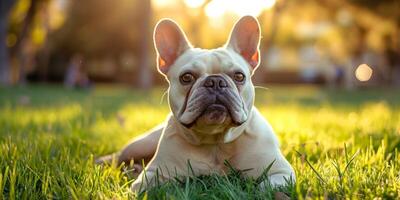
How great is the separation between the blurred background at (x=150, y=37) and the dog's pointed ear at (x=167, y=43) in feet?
34.1

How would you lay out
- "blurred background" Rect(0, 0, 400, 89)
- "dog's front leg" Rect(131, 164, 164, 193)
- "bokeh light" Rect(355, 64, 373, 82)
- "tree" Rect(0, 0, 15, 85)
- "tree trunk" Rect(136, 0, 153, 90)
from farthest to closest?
"bokeh light" Rect(355, 64, 373, 82), "blurred background" Rect(0, 0, 400, 89), "tree trunk" Rect(136, 0, 153, 90), "tree" Rect(0, 0, 15, 85), "dog's front leg" Rect(131, 164, 164, 193)

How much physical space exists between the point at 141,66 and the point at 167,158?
1775 centimetres

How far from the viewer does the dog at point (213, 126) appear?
9.46 ft

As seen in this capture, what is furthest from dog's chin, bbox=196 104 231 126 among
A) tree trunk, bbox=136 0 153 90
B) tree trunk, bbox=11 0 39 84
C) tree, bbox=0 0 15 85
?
tree trunk, bbox=11 0 39 84

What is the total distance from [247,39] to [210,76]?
62 centimetres

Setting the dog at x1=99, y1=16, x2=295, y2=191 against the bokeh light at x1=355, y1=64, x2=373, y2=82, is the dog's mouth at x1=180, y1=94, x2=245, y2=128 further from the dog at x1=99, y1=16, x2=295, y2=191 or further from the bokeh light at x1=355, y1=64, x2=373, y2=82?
the bokeh light at x1=355, y1=64, x2=373, y2=82

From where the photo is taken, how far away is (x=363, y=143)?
4160 millimetres

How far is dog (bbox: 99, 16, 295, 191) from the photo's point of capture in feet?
9.46

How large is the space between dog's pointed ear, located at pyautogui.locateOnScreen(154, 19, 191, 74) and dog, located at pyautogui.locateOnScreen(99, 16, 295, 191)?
0.08 metres

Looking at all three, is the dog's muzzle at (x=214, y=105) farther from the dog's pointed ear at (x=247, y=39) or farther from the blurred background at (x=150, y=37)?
the blurred background at (x=150, y=37)

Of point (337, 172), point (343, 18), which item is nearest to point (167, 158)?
point (337, 172)

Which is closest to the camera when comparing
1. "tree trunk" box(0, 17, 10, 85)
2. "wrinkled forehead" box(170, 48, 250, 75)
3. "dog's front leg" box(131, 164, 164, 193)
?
"dog's front leg" box(131, 164, 164, 193)

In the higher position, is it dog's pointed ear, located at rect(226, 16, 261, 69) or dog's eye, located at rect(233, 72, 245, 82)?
dog's pointed ear, located at rect(226, 16, 261, 69)

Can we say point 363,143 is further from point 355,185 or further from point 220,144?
point 355,185
